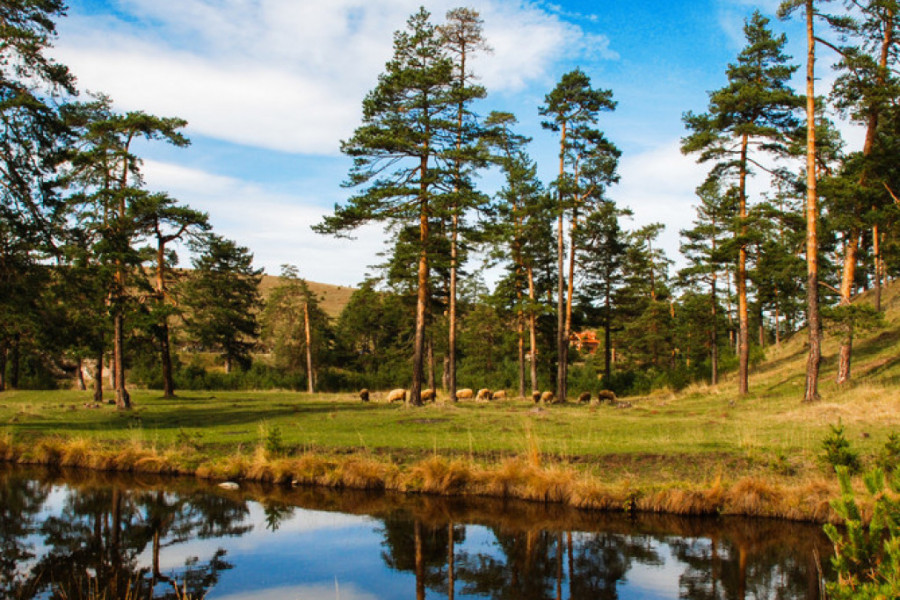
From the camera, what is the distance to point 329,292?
12331 cm

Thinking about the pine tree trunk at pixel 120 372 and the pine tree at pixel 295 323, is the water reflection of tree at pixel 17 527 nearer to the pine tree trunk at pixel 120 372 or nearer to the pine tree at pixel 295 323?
the pine tree trunk at pixel 120 372

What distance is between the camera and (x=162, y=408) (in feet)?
91.9

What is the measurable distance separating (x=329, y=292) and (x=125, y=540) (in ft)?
373

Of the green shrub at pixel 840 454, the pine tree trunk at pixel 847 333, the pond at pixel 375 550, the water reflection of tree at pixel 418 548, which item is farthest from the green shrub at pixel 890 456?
the pine tree trunk at pixel 847 333

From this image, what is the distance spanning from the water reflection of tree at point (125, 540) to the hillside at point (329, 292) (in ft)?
295

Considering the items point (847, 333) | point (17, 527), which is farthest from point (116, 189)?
point (847, 333)

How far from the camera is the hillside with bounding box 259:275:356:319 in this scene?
360ft

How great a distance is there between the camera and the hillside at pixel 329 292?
10981cm

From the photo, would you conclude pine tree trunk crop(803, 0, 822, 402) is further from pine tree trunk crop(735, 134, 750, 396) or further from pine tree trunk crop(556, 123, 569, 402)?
pine tree trunk crop(556, 123, 569, 402)

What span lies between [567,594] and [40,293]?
17.3 metres

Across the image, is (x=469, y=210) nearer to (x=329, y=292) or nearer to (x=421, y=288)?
(x=421, y=288)

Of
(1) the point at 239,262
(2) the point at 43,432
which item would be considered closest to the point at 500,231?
(2) the point at 43,432

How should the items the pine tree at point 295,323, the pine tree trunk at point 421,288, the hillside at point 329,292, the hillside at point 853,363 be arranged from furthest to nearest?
the hillside at point 329,292 < the pine tree at point 295,323 < the pine tree trunk at point 421,288 < the hillside at point 853,363

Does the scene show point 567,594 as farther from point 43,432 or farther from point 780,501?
point 43,432
